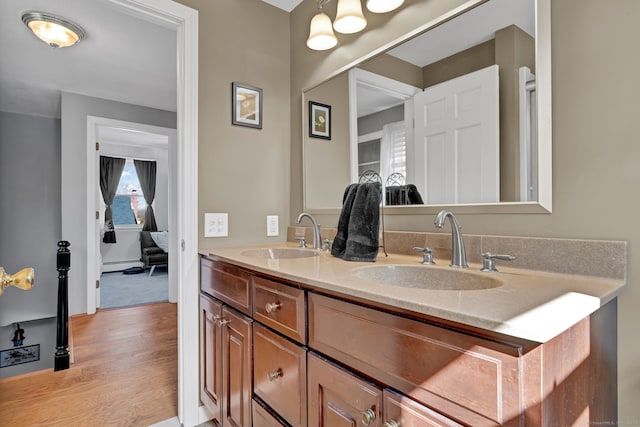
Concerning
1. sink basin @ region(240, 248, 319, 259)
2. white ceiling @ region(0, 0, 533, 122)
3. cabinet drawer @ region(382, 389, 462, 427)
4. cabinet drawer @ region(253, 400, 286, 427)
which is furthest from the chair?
cabinet drawer @ region(382, 389, 462, 427)

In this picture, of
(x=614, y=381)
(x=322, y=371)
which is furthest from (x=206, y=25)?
(x=614, y=381)

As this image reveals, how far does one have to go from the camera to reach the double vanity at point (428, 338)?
554 millimetres

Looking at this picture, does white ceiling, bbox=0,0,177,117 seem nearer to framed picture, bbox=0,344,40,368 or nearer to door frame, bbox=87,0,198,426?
door frame, bbox=87,0,198,426

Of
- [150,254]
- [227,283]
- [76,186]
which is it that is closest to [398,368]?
[227,283]

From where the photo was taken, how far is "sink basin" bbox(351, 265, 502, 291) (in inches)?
38.6

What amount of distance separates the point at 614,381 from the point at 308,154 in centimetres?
160

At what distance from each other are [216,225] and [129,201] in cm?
588

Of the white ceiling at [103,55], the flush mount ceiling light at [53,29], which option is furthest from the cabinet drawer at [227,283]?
the flush mount ceiling light at [53,29]

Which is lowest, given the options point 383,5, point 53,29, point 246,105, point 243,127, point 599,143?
point 599,143

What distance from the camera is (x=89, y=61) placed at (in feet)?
9.01

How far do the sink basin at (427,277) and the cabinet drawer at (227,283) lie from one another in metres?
0.46

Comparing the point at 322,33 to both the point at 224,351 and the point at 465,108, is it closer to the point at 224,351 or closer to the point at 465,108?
the point at 465,108

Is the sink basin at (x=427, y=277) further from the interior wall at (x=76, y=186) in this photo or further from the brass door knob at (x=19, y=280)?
the interior wall at (x=76, y=186)

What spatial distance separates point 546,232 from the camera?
0.98 metres
